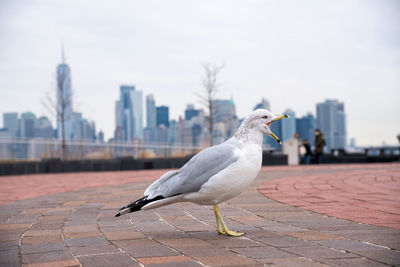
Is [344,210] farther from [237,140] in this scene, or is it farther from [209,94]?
[209,94]

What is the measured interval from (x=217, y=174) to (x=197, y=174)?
0.53 ft

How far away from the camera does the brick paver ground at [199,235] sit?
3256 millimetres

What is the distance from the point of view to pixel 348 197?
6.67 m

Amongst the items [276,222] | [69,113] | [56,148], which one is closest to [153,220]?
[276,222]

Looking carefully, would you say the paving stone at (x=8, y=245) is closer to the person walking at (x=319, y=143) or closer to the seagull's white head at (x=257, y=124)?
A: the seagull's white head at (x=257, y=124)

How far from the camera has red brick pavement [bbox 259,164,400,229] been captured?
16.7 feet

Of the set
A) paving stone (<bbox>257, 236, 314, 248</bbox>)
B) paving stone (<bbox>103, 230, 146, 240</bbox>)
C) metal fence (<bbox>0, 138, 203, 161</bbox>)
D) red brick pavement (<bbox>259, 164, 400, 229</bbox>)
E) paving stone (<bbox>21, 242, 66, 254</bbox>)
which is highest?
metal fence (<bbox>0, 138, 203, 161</bbox>)

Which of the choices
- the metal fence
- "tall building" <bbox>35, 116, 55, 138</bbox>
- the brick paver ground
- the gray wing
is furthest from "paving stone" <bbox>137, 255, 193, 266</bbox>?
"tall building" <bbox>35, 116, 55, 138</bbox>

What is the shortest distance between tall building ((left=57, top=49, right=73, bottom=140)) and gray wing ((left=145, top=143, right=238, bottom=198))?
65.4 feet

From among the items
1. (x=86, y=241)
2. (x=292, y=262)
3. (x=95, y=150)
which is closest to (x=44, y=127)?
(x=95, y=150)

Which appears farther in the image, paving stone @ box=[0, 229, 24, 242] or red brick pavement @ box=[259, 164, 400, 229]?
red brick pavement @ box=[259, 164, 400, 229]

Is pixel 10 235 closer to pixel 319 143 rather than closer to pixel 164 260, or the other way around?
pixel 164 260

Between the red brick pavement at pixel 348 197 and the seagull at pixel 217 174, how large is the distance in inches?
60.0

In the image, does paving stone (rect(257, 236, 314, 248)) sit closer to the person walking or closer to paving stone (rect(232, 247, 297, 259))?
paving stone (rect(232, 247, 297, 259))
